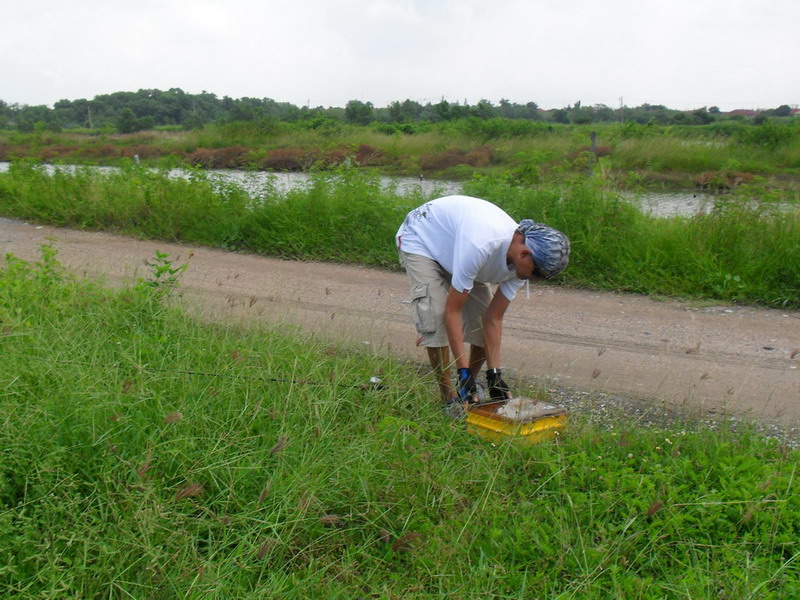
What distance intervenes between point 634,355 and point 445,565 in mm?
2963

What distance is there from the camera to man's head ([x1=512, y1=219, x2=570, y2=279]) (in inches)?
146

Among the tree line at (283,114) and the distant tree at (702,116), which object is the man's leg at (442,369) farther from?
the distant tree at (702,116)

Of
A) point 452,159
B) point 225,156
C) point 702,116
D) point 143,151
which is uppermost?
point 702,116

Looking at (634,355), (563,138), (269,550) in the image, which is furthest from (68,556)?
(563,138)

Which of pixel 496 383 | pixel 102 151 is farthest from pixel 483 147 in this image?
pixel 496 383

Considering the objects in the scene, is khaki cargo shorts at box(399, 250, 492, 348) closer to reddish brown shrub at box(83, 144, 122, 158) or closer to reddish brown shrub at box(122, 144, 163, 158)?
reddish brown shrub at box(122, 144, 163, 158)

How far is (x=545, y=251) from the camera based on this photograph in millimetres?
3719

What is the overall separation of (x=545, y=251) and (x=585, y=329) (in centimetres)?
248

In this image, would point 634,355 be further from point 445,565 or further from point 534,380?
point 445,565

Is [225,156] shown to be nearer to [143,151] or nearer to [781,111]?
[143,151]

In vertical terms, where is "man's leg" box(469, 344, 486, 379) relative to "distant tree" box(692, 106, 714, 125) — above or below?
below

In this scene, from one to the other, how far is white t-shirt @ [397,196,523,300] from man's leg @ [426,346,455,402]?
0.45 m

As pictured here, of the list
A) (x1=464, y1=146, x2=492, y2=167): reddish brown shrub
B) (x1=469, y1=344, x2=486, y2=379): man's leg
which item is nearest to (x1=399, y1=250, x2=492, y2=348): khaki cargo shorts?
(x1=469, y1=344, x2=486, y2=379): man's leg

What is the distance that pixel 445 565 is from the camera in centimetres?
293
